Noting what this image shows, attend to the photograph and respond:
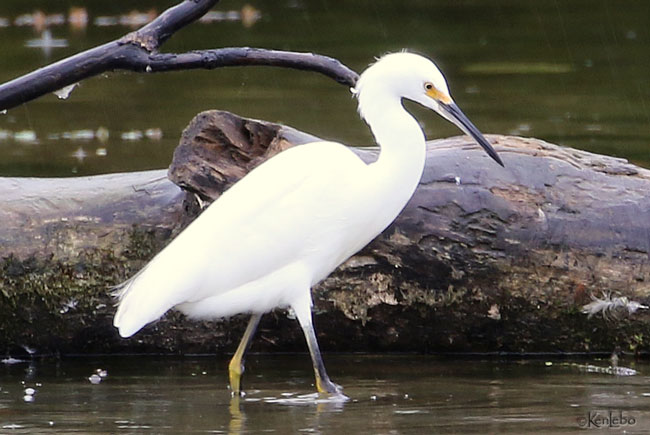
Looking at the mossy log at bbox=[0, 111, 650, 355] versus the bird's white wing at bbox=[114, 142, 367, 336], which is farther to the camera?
the mossy log at bbox=[0, 111, 650, 355]

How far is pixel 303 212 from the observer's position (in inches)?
240

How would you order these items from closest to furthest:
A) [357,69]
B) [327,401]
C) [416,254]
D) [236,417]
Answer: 1. [236,417]
2. [327,401]
3. [416,254]
4. [357,69]

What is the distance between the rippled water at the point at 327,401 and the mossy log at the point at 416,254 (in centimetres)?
14

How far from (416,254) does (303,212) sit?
0.59 m

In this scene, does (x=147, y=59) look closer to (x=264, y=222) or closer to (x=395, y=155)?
(x=264, y=222)

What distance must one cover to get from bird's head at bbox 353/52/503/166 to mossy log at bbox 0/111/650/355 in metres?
0.38

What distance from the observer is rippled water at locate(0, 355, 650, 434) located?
549cm

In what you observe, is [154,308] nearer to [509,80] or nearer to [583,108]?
[583,108]

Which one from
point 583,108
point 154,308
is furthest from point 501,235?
point 583,108

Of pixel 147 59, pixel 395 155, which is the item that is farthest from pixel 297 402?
pixel 147 59

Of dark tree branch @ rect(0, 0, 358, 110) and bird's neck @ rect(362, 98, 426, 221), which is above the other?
dark tree branch @ rect(0, 0, 358, 110)

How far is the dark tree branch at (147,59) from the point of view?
5941mm

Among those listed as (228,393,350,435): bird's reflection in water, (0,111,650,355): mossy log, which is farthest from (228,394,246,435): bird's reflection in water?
(0,111,650,355): mossy log

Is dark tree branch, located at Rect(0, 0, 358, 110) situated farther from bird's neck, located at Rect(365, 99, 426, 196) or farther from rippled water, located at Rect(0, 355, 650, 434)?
rippled water, located at Rect(0, 355, 650, 434)
